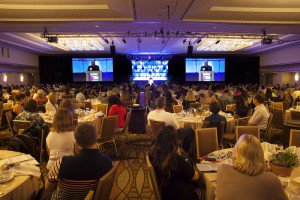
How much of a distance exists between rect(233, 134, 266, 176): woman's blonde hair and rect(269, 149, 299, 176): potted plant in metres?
0.53

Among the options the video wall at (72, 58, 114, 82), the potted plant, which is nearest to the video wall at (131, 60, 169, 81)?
the video wall at (72, 58, 114, 82)

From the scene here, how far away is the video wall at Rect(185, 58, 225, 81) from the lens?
73.8ft

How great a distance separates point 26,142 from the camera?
3768 millimetres

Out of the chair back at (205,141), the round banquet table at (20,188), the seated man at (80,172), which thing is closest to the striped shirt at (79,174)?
the seated man at (80,172)

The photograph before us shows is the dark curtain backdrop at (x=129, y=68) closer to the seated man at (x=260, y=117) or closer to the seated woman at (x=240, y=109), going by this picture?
the seated woman at (x=240, y=109)

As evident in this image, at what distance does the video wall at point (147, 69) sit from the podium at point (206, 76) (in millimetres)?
3085

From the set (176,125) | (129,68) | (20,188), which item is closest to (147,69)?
(129,68)

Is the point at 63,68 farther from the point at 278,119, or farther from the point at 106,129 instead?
the point at 278,119

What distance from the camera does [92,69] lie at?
71.4 feet

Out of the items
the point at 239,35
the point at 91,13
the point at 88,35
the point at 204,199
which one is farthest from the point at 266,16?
the point at 204,199

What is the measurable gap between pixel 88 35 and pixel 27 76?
38.4 feet

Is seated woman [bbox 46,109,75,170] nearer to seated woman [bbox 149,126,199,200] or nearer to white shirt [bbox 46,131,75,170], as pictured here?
white shirt [bbox 46,131,75,170]

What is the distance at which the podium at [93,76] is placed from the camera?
21975mm

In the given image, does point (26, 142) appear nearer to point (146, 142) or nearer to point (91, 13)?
point (146, 142)
